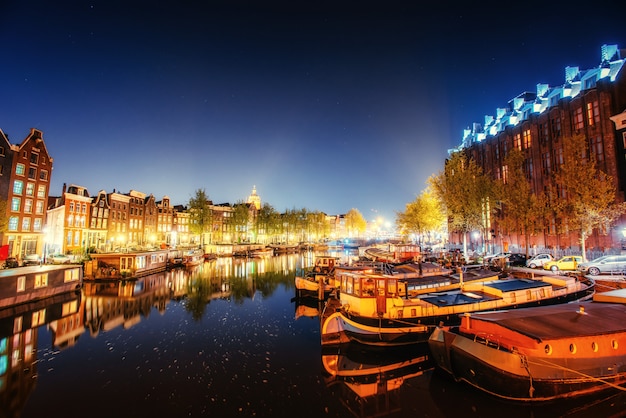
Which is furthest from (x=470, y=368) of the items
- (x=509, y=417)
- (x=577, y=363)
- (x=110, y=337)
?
(x=110, y=337)

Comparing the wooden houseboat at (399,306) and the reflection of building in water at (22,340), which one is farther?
the wooden houseboat at (399,306)

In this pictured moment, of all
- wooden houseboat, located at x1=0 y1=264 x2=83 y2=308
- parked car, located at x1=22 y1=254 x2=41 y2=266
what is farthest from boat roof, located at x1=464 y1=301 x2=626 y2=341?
parked car, located at x1=22 y1=254 x2=41 y2=266

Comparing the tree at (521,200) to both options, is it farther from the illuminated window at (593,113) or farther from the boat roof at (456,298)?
the boat roof at (456,298)

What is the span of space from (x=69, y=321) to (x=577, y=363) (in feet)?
109

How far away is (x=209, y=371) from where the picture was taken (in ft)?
52.9

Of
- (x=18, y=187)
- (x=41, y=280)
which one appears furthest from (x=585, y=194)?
(x=18, y=187)

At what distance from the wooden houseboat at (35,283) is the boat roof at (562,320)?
37.0 metres

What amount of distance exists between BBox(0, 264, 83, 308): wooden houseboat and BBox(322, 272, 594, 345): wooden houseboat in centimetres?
2891

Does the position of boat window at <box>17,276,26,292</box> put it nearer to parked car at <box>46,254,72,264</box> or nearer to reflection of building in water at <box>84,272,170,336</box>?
reflection of building in water at <box>84,272,170,336</box>

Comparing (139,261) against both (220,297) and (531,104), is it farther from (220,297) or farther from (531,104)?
(531,104)

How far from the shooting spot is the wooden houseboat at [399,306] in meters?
18.4

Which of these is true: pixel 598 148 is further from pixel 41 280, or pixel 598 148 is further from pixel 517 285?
pixel 41 280

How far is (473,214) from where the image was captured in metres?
49.9

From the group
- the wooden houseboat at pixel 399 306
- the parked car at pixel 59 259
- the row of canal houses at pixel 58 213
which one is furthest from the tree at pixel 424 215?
the parked car at pixel 59 259
